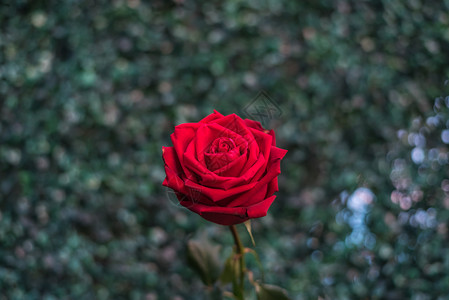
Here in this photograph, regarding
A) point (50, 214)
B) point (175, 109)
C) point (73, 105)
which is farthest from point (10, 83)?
point (175, 109)

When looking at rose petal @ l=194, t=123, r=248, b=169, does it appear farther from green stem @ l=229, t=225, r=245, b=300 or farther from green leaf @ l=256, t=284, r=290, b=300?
green leaf @ l=256, t=284, r=290, b=300

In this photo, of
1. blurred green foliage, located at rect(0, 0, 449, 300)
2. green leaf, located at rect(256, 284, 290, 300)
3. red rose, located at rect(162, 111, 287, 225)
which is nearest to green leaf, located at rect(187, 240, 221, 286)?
green leaf, located at rect(256, 284, 290, 300)

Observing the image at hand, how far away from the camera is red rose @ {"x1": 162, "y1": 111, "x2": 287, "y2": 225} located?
1.45 feet

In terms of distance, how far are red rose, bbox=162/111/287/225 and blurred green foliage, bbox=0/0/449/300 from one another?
1.13 meters

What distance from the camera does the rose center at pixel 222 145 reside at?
47 cm

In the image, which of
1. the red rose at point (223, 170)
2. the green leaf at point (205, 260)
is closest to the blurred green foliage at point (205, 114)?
the green leaf at point (205, 260)

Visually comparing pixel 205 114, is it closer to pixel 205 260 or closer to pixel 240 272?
pixel 205 260

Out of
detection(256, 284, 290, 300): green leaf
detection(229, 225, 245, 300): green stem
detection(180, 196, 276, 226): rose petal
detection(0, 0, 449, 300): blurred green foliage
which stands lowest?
detection(0, 0, 449, 300): blurred green foliage

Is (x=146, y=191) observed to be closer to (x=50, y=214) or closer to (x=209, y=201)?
(x=50, y=214)

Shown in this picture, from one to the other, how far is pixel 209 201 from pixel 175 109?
125cm

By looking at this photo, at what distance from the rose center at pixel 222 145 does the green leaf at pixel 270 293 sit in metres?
0.32

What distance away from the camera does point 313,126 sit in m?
1.73

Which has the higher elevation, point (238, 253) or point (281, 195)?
point (238, 253)

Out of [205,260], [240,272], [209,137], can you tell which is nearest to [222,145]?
[209,137]
